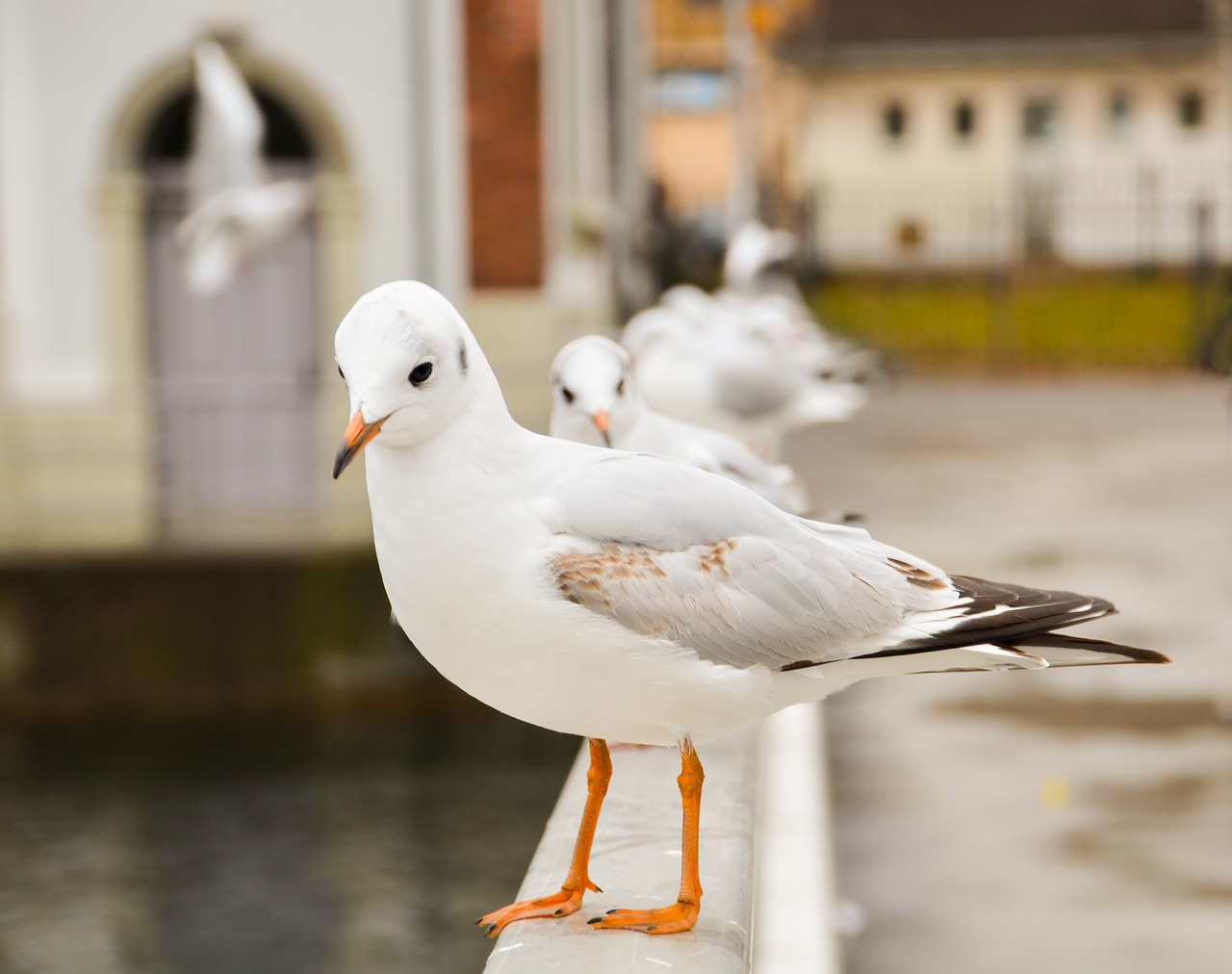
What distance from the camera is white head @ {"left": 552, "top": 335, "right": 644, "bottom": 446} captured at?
3.79 metres

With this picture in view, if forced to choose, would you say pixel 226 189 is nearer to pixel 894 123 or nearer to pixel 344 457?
→ pixel 344 457

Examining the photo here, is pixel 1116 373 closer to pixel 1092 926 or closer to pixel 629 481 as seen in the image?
pixel 1092 926

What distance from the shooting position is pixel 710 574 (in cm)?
291

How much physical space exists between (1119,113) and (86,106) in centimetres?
3647

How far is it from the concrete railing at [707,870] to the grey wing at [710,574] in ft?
1.70

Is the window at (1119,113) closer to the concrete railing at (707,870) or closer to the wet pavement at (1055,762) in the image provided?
the wet pavement at (1055,762)

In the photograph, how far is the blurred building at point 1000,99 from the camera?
41.9 meters

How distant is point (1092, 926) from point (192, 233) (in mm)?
9129

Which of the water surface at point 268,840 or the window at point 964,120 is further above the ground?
the window at point 964,120

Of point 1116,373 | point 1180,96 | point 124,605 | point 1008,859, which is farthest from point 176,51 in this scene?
point 1180,96

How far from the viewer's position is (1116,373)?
22.6 metres

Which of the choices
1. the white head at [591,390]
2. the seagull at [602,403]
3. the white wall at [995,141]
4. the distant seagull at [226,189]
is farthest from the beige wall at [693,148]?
the white head at [591,390]

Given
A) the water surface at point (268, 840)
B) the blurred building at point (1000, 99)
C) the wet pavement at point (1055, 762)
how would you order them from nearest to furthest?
the wet pavement at point (1055, 762), the water surface at point (268, 840), the blurred building at point (1000, 99)

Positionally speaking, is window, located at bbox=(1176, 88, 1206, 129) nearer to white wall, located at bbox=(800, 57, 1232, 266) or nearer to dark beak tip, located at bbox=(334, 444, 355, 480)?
white wall, located at bbox=(800, 57, 1232, 266)
